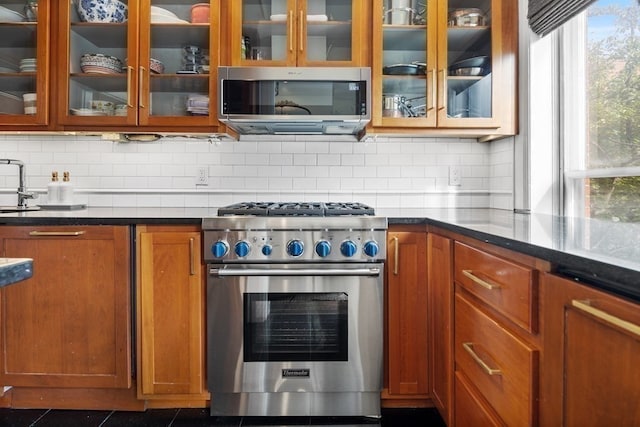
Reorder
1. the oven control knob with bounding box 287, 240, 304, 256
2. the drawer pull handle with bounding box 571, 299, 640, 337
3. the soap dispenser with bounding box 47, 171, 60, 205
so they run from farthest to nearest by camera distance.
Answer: the soap dispenser with bounding box 47, 171, 60, 205 < the oven control knob with bounding box 287, 240, 304, 256 < the drawer pull handle with bounding box 571, 299, 640, 337

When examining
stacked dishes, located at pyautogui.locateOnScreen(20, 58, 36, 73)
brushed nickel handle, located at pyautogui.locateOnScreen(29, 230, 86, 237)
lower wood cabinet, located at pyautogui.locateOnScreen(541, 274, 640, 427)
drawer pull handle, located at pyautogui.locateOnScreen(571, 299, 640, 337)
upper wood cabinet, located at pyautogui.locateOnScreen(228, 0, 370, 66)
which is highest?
upper wood cabinet, located at pyautogui.locateOnScreen(228, 0, 370, 66)

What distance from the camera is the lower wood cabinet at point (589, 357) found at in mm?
693

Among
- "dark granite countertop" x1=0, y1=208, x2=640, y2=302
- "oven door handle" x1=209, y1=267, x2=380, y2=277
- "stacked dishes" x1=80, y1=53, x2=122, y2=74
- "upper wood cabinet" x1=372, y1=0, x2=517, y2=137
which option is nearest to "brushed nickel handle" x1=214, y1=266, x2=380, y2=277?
"oven door handle" x1=209, y1=267, x2=380, y2=277

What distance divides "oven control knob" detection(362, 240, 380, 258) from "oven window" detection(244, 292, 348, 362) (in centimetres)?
21

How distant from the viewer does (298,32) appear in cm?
211

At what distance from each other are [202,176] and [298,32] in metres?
0.96

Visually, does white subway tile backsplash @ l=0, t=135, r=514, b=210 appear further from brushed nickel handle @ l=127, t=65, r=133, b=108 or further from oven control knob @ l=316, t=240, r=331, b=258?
oven control knob @ l=316, t=240, r=331, b=258

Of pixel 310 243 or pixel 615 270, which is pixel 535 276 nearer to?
pixel 615 270

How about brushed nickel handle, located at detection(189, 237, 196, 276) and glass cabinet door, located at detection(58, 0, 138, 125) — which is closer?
brushed nickel handle, located at detection(189, 237, 196, 276)

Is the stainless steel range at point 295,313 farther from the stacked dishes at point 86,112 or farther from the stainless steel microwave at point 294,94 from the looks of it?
the stacked dishes at point 86,112

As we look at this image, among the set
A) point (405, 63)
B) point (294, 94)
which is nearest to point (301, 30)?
point (294, 94)

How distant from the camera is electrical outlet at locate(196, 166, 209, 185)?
2439 millimetres

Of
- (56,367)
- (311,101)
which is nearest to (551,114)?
A: (311,101)

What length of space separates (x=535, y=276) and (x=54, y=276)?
1863 millimetres
